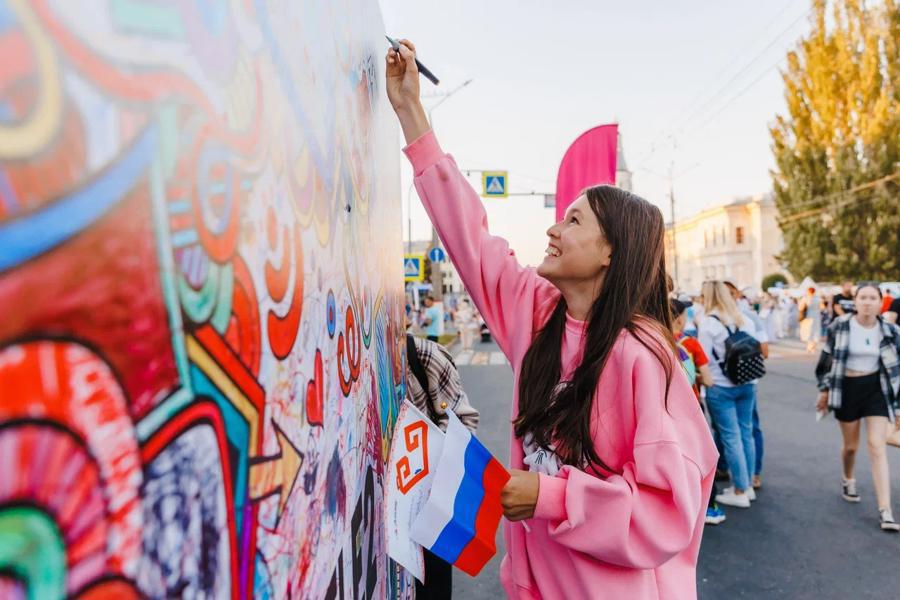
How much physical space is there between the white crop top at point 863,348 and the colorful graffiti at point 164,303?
4382 mm

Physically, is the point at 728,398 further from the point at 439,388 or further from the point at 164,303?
the point at 164,303

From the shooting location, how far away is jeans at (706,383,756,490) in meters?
4.57

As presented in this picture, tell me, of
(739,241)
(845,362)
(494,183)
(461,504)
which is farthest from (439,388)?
(739,241)

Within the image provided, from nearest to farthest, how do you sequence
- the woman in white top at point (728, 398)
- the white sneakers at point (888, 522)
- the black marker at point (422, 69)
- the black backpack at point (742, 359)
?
the black marker at point (422, 69) < the white sneakers at point (888, 522) < the black backpack at point (742, 359) < the woman in white top at point (728, 398)

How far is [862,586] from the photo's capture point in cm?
343

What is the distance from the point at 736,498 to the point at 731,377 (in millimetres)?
973

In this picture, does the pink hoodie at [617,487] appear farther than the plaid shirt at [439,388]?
No

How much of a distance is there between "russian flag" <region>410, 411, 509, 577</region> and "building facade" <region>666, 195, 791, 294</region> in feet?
181

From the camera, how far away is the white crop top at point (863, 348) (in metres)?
4.29

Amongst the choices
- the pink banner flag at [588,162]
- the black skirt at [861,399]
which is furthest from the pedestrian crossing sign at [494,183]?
the pink banner flag at [588,162]

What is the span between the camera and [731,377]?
455 centimetres

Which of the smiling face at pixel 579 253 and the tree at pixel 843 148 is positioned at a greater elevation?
the tree at pixel 843 148

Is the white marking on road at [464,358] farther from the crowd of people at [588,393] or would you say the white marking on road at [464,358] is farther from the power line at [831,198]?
the power line at [831,198]

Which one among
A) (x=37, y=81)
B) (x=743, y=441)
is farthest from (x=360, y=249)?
(x=743, y=441)
